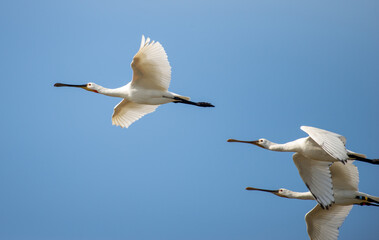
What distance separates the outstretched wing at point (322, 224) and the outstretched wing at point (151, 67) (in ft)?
14.5

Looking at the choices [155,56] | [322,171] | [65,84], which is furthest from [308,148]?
[65,84]

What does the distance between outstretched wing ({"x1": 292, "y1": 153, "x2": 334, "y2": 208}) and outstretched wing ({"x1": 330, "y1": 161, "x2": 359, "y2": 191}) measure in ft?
3.01

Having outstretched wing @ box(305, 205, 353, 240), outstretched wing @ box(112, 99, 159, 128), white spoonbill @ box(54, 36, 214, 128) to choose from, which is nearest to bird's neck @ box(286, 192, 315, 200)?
outstretched wing @ box(305, 205, 353, 240)

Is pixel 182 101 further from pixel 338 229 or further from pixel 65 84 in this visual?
pixel 338 229

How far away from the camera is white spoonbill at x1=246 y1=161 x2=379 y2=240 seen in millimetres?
12047

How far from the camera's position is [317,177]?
11.3 metres

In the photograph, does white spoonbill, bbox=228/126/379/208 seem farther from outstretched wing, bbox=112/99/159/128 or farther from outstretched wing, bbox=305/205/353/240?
outstretched wing, bbox=112/99/159/128

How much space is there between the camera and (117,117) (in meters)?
14.1

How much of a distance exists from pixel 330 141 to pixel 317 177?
79.1 inches

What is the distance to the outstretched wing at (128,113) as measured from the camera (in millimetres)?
13969

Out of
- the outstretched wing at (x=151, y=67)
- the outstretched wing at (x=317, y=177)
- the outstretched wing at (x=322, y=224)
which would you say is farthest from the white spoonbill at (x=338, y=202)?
the outstretched wing at (x=151, y=67)

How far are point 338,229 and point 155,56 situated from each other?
18.7ft

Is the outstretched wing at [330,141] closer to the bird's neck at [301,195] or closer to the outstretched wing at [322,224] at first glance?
the outstretched wing at [322,224]

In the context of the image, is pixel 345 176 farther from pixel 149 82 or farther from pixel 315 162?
pixel 149 82
